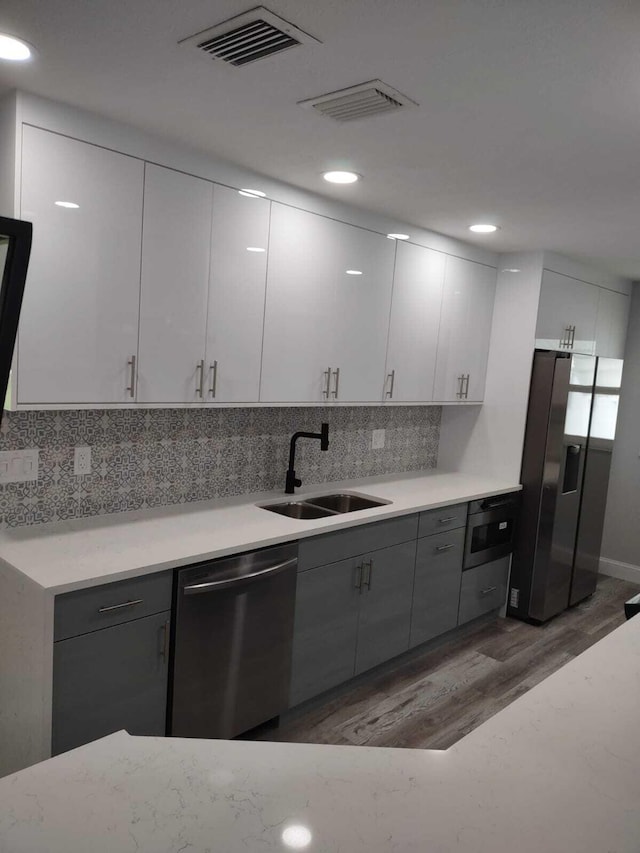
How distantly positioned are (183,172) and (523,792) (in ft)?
7.48

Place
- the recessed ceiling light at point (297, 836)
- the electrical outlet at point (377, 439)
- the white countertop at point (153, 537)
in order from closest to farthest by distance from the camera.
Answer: the recessed ceiling light at point (297, 836) → the white countertop at point (153, 537) → the electrical outlet at point (377, 439)

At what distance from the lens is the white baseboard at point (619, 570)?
5228 mm

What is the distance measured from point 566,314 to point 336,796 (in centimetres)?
387

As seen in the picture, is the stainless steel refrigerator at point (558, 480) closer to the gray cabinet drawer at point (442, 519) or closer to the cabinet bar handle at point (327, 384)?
the gray cabinet drawer at point (442, 519)

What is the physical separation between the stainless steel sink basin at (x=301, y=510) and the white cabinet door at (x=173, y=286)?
34.4 inches

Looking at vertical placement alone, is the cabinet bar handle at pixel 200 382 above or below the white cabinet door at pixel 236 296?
below

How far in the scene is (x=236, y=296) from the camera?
2.76 m

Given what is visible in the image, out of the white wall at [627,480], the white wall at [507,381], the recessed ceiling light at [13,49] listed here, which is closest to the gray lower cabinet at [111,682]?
the recessed ceiling light at [13,49]

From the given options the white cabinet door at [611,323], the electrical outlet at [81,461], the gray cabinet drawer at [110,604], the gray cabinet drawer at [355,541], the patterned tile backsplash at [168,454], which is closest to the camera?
the gray cabinet drawer at [110,604]

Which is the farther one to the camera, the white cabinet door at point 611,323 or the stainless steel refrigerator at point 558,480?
the white cabinet door at point 611,323

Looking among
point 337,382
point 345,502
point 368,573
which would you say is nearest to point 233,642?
point 368,573

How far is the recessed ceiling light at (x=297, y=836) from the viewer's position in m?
0.92

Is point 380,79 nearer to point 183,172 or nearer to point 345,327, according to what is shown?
point 183,172

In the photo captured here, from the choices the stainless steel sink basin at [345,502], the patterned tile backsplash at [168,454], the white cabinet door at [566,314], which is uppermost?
the white cabinet door at [566,314]
